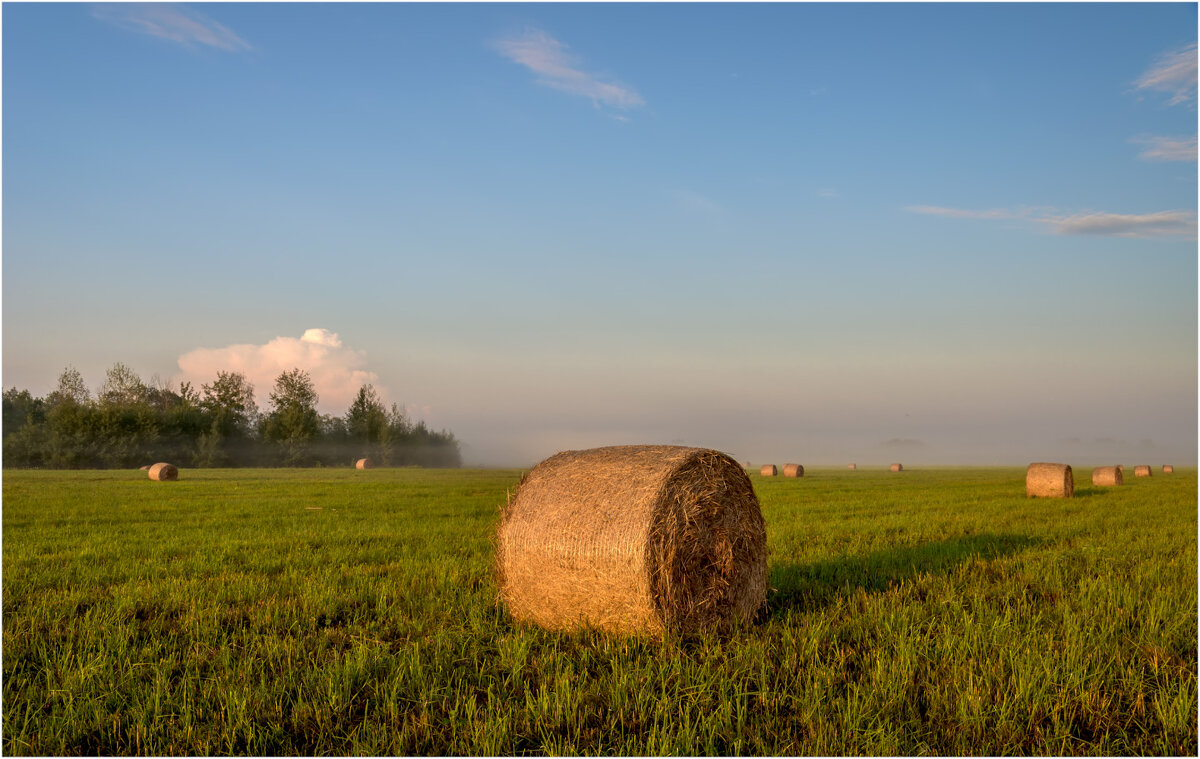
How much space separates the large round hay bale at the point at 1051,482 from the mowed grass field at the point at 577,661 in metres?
14.5

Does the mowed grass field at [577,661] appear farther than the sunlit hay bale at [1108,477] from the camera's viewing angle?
No

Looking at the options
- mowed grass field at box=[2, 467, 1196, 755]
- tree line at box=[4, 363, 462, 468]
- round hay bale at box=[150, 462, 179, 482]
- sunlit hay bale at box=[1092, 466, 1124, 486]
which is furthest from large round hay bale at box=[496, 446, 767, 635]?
tree line at box=[4, 363, 462, 468]

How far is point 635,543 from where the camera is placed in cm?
697

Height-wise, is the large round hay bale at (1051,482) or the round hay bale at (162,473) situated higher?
the large round hay bale at (1051,482)

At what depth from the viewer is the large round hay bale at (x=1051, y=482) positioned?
25094mm

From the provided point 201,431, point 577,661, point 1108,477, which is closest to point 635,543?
point 577,661

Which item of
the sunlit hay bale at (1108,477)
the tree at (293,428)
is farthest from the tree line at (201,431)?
the sunlit hay bale at (1108,477)

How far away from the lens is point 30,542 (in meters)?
13.4

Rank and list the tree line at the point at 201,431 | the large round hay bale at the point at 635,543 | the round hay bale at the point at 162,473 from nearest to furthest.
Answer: the large round hay bale at the point at 635,543, the round hay bale at the point at 162,473, the tree line at the point at 201,431

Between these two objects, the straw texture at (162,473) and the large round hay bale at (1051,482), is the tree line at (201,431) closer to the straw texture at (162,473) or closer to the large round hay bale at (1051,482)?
the straw texture at (162,473)

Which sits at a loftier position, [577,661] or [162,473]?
[577,661]

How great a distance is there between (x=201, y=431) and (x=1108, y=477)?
7601cm

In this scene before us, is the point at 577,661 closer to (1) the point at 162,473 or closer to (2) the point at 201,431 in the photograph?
(1) the point at 162,473

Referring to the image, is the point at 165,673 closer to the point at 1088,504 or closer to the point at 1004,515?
the point at 1004,515
